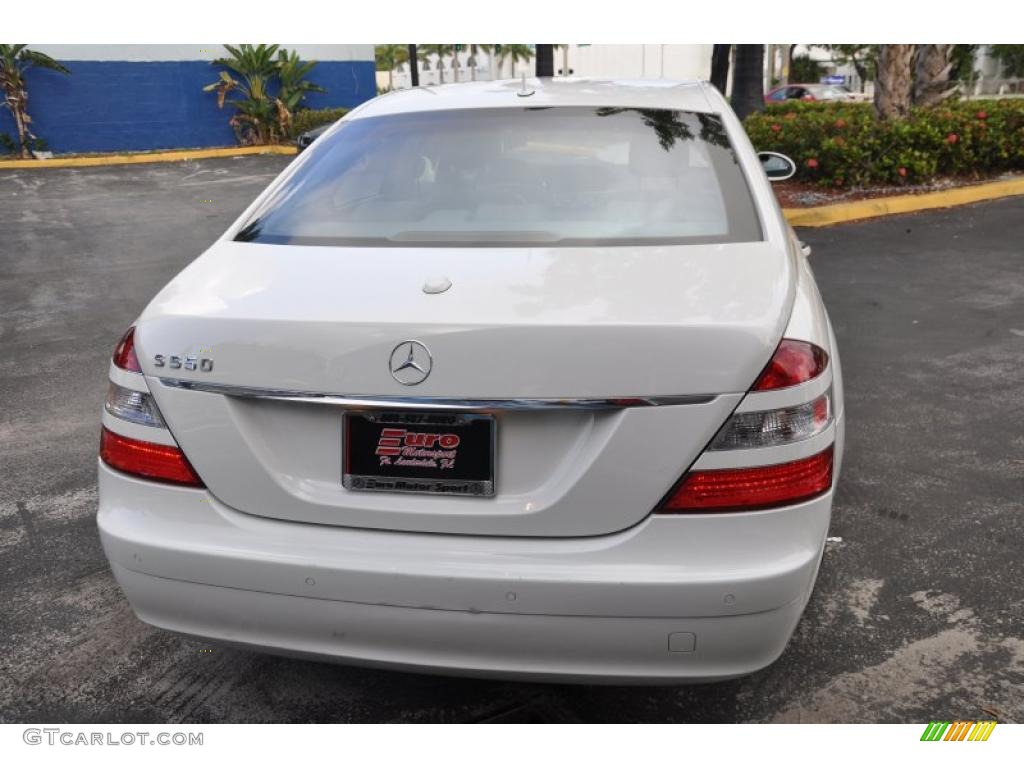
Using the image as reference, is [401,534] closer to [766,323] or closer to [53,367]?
[766,323]

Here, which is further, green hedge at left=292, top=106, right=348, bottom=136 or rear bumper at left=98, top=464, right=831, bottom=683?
green hedge at left=292, top=106, right=348, bottom=136

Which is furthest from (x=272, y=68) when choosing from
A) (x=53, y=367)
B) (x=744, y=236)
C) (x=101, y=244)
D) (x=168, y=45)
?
(x=744, y=236)

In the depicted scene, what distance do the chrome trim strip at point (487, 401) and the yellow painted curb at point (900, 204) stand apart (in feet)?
27.4

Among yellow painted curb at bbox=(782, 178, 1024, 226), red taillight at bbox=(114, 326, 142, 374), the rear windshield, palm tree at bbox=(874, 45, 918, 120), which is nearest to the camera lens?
red taillight at bbox=(114, 326, 142, 374)

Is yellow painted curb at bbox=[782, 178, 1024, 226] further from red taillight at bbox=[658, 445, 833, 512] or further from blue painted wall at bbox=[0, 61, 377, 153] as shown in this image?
blue painted wall at bbox=[0, 61, 377, 153]

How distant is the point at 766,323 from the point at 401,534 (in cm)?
90

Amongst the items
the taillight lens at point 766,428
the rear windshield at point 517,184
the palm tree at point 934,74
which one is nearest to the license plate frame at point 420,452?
the taillight lens at point 766,428

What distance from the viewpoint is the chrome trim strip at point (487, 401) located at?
77.7 inches

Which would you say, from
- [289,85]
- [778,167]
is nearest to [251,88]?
[289,85]

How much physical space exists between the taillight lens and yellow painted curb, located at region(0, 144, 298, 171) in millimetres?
19157

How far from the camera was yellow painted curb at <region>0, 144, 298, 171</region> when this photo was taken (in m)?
18.5

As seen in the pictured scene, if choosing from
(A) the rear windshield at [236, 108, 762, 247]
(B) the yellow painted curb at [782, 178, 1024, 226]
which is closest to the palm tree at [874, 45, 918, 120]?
(B) the yellow painted curb at [782, 178, 1024, 226]

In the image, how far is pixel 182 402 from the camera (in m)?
2.16

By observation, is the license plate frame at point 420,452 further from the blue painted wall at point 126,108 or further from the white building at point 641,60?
the white building at point 641,60
